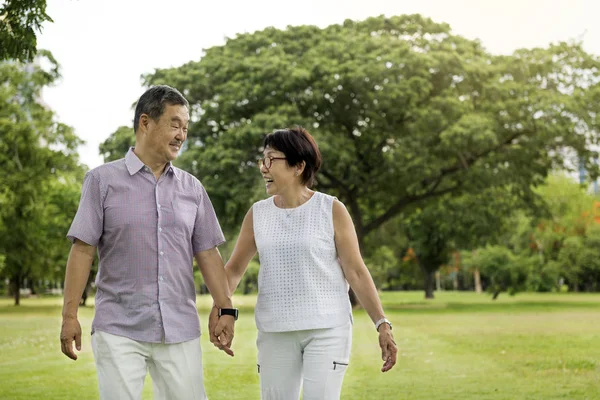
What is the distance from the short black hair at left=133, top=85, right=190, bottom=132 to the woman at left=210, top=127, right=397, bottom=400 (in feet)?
1.70

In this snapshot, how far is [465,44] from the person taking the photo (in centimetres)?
3347

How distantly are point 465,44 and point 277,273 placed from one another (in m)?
30.3

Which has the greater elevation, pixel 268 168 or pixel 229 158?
pixel 229 158

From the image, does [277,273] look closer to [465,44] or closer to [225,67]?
[225,67]

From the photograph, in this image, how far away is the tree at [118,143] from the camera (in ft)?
103

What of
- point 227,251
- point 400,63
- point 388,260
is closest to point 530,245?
point 388,260

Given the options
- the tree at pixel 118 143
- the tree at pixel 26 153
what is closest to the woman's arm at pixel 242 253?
the tree at pixel 118 143

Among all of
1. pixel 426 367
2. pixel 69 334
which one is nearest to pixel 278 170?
pixel 69 334

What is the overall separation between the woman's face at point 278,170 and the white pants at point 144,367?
33.4 inches

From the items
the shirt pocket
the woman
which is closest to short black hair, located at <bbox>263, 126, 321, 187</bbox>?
the woman

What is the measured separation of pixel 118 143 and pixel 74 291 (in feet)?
92.6

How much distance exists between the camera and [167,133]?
13.9 ft

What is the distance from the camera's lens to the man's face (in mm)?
4238

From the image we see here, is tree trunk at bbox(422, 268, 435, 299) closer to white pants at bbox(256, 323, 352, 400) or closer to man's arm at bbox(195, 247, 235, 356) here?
man's arm at bbox(195, 247, 235, 356)
